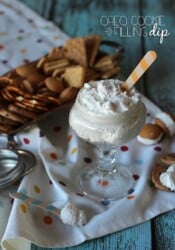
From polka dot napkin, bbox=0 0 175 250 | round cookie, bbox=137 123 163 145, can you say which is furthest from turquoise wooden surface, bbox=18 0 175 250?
round cookie, bbox=137 123 163 145

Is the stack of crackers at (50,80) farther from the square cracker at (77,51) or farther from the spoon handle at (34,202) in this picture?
the spoon handle at (34,202)

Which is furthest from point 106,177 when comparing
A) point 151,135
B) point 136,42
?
point 136,42

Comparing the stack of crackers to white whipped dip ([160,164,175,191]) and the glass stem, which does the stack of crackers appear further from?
white whipped dip ([160,164,175,191])

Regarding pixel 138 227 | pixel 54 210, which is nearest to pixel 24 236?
pixel 54 210

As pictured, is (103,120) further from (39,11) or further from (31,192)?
(39,11)

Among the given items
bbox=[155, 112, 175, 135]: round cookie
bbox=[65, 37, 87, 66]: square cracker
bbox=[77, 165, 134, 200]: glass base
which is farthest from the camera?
bbox=[65, 37, 87, 66]: square cracker

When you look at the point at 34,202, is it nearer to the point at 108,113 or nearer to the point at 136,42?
the point at 108,113
